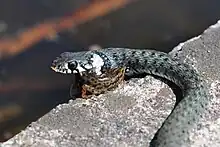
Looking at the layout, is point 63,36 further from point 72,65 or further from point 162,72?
point 162,72

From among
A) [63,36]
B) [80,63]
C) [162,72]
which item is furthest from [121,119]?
[63,36]

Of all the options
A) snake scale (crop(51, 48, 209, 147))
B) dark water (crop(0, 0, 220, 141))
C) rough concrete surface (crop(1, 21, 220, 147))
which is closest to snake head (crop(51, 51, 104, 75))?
snake scale (crop(51, 48, 209, 147))

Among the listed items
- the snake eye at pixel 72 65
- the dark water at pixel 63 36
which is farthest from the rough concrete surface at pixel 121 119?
the dark water at pixel 63 36

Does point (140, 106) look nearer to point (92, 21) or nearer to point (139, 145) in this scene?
point (139, 145)

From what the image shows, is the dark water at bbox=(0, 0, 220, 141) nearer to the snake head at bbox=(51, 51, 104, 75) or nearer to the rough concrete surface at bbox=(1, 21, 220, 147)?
the snake head at bbox=(51, 51, 104, 75)

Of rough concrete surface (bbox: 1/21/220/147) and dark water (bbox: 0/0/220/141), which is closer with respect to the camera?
rough concrete surface (bbox: 1/21/220/147)

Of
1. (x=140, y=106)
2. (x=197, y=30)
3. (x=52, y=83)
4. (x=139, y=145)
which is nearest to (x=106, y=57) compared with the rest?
(x=140, y=106)
